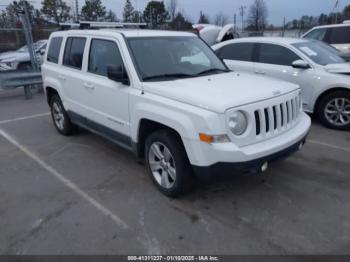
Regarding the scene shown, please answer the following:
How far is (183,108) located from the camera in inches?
120

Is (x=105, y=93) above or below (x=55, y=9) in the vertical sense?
below

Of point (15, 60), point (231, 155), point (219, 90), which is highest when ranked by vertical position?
point (15, 60)

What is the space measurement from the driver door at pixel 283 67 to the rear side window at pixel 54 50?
4.03 metres

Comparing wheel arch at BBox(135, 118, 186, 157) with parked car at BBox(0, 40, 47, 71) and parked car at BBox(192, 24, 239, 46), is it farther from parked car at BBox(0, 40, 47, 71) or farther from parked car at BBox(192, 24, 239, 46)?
parked car at BBox(0, 40, 47, 71)

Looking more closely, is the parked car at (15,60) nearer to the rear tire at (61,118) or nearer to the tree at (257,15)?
the rear tire at (61,118)

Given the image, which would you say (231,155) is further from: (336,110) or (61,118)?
(61,118)

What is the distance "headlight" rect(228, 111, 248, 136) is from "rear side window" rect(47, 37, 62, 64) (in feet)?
12.5

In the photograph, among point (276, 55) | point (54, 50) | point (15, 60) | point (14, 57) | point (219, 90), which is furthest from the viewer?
point (14, 57)

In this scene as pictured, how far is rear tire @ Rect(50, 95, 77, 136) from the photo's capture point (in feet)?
18.4

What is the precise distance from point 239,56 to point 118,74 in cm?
415

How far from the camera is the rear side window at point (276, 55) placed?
20.2 feet

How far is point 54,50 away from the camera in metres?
5.59

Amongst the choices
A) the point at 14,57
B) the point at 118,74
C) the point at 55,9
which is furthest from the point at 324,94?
the point at 55,9

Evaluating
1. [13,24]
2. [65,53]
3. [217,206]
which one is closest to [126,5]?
[13,24]
